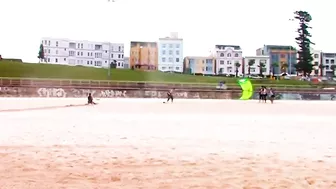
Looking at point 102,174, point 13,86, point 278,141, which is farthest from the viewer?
point 13,86

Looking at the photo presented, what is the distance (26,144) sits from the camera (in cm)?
998

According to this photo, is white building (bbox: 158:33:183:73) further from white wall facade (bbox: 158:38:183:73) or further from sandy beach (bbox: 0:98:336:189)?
sandy beach (bbox: 0:98:336:189)

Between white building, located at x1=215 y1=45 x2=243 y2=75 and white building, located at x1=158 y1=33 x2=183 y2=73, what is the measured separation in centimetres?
1011

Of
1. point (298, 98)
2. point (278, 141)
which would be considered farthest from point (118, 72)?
point (278, 141)

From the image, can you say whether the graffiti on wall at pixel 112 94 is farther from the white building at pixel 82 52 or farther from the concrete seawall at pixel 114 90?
the white building at pixel 82 52

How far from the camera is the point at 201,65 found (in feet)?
384

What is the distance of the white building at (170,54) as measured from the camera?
113 metres

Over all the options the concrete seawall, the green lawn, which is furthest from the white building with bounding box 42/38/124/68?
the concrete seawall

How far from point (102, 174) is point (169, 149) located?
10.2 feet

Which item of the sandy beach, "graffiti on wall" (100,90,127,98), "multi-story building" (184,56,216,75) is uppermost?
"multi-story building" (184,56,216,75)

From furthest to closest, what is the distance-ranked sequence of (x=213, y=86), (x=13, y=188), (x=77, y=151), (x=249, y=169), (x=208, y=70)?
(x=208, y=70) → (x=213, y=86) → (x=77, y=151) → (x=249, y=169) → (x=13, y=188)

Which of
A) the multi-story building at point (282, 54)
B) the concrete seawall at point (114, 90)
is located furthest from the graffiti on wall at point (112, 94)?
the multi-story building at point (282, 54)

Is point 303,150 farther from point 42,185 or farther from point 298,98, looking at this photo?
point 298,98

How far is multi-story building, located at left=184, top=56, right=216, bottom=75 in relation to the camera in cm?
11669
